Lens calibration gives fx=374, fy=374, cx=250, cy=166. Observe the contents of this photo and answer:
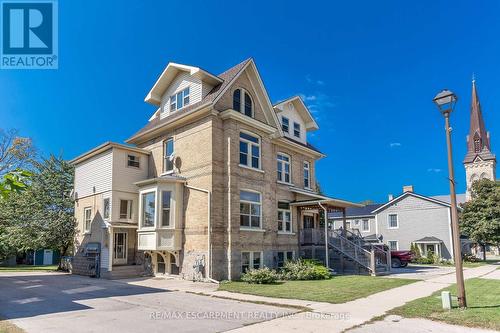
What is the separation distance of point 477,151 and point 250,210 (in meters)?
73.7

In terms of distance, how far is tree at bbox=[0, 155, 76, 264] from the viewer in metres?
25.2

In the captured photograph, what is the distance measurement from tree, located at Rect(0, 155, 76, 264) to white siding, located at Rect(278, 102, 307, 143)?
52.0 feet

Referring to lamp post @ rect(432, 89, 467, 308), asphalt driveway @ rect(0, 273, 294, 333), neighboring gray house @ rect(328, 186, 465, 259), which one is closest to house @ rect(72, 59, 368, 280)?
asphalt driveway @ rect(0, 273, 294, 333)

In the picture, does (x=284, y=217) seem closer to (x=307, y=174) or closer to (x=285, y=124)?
(x=307, y=174)

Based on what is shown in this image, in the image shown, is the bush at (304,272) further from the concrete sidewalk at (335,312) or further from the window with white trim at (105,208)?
the window with white trim at (105,208)

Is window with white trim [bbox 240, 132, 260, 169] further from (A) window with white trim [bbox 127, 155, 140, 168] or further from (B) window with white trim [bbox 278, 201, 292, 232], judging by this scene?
(A) window with white trim [bbox 127, 155, 140, 168]

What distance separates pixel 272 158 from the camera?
2347cm

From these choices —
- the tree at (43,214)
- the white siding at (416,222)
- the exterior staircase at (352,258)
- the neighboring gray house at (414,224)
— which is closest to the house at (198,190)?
the exterior staircase at (352,258)

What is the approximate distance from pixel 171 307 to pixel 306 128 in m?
19.8

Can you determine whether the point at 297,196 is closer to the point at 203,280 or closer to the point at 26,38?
the point at 203,280

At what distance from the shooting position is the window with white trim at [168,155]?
21.7 metres

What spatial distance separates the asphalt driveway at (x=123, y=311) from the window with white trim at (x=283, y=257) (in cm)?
889

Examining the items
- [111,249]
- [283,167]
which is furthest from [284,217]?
[111,249]

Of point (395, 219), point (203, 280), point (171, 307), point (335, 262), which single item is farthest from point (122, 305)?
point (395, 219)
